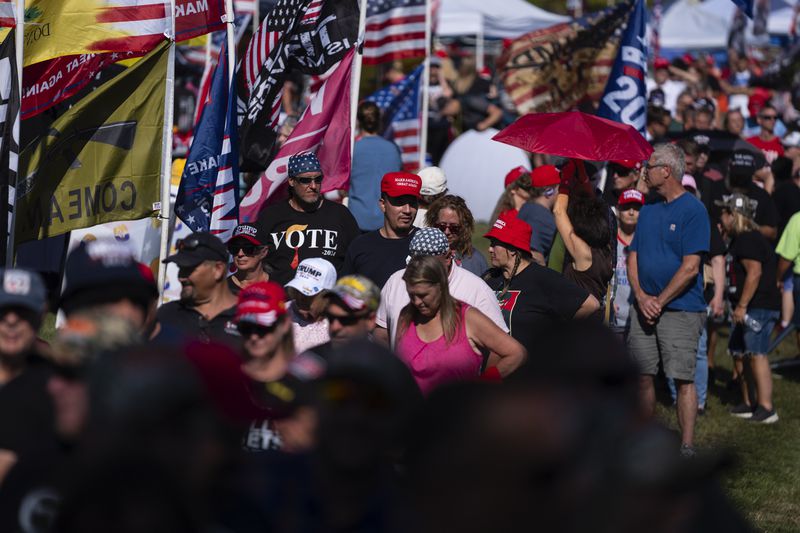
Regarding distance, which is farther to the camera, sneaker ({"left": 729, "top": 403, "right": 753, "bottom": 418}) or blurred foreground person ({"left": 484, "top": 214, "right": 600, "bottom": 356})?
sneaker ({"left": 729, "top": 403, "right": 753, "bottom": 418})

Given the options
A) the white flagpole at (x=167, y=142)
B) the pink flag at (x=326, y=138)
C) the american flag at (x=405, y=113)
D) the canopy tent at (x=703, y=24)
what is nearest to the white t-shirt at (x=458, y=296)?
the white flagpole at (x=167, y=142)

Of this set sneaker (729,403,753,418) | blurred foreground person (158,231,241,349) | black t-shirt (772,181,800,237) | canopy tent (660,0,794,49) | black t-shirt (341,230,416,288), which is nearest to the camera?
blurred foreground person (158,231,241,349)

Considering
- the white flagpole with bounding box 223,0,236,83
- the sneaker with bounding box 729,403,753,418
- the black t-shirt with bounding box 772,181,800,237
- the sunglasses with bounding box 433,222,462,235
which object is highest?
the white flagpole with bounding box 223,0,236,83

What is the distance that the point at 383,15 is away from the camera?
12.9m

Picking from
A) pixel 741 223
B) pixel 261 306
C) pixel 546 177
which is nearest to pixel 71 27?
pixel 546 177

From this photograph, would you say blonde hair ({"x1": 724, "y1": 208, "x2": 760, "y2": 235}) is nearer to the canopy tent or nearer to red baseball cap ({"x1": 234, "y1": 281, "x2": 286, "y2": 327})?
red baseball cap ({"x1": 234, "y1": 281, "x2": 286, "y2": 327})

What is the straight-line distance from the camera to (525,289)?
25.8 ft

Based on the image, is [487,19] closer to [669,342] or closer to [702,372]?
[702,372]

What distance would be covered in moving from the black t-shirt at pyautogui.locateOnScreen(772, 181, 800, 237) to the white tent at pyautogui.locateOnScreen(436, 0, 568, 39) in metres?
12.2

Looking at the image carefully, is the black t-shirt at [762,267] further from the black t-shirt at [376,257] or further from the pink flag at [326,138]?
the black t-shirt at [376,257]

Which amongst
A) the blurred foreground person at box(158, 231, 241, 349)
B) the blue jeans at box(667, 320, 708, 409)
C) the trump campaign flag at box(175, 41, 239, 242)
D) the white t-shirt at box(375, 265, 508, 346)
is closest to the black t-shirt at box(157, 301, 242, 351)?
the blurred foreground person at box(158, 231, 241, 349)

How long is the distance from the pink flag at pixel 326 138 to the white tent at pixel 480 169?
26.2ft

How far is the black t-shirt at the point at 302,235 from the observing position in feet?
28.1

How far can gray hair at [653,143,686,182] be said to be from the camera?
8992 millimetres
